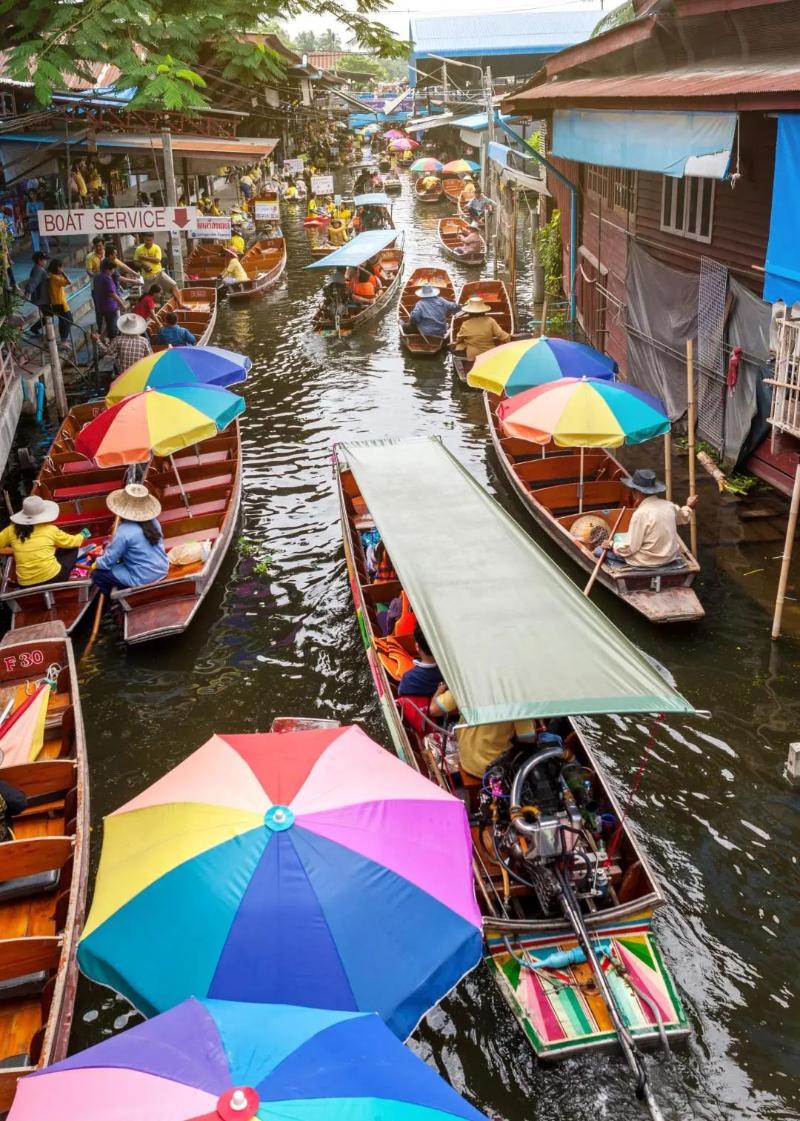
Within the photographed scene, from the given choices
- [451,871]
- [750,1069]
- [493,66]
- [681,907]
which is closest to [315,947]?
[451,871]

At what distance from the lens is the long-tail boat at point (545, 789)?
20.3 ft

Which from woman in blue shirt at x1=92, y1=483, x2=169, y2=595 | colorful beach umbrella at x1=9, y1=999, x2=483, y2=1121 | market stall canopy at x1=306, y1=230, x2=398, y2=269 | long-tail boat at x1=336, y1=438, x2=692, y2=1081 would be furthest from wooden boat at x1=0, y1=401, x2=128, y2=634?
market stall canopy at x1=306, y1=230, x2=398, y2=269

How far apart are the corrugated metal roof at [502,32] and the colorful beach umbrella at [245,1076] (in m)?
62.4

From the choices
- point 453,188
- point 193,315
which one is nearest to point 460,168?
point 453,188

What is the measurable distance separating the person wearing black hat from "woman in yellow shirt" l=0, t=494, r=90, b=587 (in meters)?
6.26

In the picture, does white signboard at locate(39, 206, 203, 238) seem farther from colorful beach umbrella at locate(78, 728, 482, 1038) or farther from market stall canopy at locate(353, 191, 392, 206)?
market stall canopy at locate(353, 191, 392, 206)

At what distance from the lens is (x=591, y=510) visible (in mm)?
12938

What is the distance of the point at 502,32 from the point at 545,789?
65.6 m

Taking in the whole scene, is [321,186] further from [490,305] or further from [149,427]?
[149,427]

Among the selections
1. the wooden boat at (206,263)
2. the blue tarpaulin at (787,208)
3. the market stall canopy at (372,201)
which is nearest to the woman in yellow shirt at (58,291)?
the wooden boat at (206,263)

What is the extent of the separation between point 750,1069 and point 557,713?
2.50m

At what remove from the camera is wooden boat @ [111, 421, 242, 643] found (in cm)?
1090

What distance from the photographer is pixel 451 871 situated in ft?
17.5

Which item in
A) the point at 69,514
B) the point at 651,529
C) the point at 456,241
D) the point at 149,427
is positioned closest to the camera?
the point at 651,529
